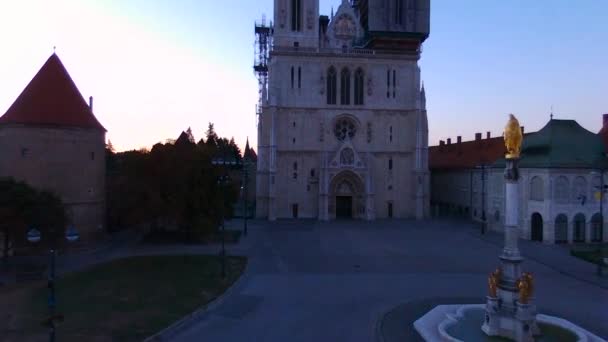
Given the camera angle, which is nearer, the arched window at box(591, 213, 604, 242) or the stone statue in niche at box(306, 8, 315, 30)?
the arched window at box(591, 213, 604, 242)

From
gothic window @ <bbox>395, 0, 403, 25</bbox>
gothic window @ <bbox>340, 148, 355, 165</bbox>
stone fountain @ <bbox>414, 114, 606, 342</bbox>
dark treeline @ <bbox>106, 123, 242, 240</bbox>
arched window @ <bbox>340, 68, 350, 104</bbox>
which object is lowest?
stone fountain @ <bbox>414, 114, 606, 342</bbox>

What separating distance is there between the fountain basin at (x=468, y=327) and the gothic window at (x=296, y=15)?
4064cm

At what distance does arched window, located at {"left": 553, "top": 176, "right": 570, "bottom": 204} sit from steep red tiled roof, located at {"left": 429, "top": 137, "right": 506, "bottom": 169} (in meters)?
10.1

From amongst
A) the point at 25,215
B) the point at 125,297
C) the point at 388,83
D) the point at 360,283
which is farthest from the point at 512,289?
the point at 388,83

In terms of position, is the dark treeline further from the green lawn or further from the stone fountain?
the stone fountain

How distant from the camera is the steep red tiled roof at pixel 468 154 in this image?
46.4 metres

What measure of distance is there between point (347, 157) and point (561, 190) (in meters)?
20.4

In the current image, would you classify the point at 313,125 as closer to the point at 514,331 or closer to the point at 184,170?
the point at 184,170

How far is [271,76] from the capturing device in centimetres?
4991

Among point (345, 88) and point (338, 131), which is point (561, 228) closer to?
point (338, 131)

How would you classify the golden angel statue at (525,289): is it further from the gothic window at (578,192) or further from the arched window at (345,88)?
the arched window at (345,88)

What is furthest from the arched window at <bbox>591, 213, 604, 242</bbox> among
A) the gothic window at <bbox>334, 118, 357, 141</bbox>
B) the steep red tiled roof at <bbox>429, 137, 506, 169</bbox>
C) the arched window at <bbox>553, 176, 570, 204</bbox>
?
the gothic window at <bbox>334, 118, 357, 141</bbox>

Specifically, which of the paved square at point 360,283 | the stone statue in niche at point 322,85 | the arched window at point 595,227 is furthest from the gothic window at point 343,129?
the arched window at point 595,227

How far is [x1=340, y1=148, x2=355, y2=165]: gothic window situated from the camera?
48625mm
